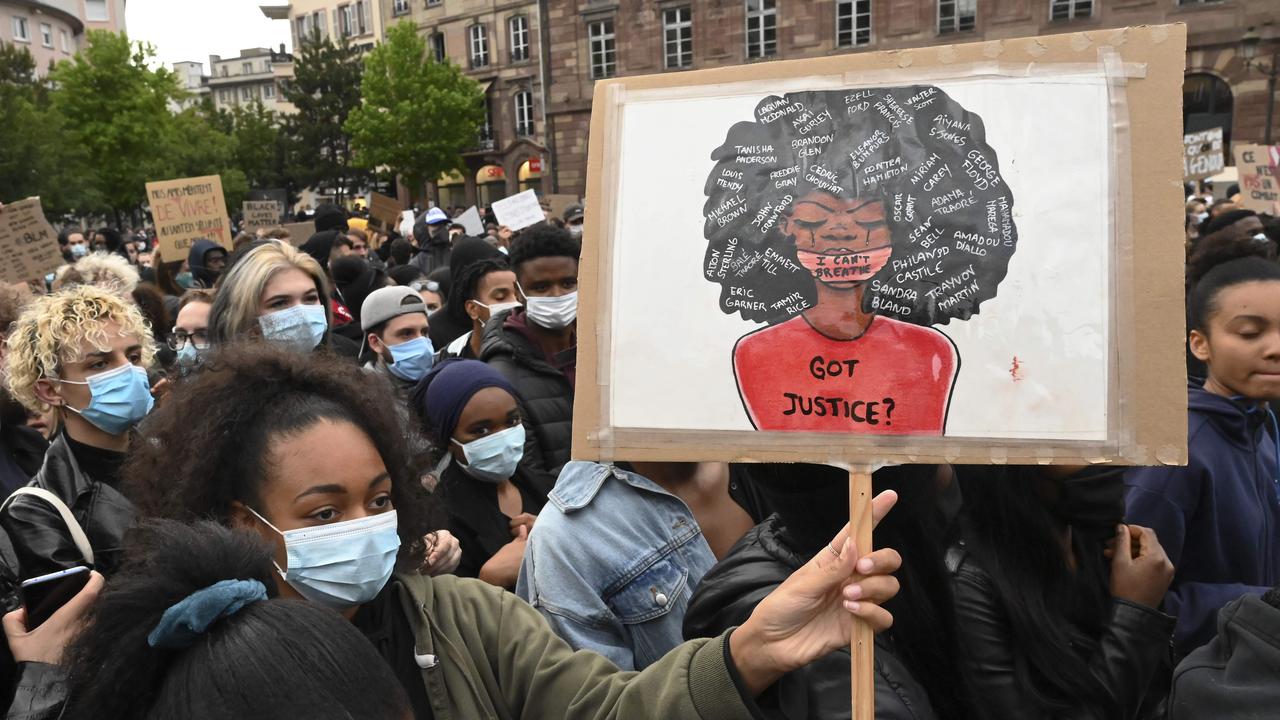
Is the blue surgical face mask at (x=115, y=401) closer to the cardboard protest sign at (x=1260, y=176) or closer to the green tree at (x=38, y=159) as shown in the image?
the cardboard protest sign at (x=1260, y=176)

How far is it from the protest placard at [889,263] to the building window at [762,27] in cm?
3232

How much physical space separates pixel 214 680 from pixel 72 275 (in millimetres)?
5867

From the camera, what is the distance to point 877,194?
166cm

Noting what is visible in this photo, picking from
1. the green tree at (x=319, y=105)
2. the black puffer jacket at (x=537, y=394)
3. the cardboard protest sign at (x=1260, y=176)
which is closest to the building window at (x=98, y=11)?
the green tree at (x=319, y=105)

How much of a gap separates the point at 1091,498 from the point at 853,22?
31759 mm

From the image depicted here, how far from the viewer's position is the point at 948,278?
63.5 inches

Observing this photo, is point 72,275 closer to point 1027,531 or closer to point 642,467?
point 642,467

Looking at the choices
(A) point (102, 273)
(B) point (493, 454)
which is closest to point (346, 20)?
(A) point (102, 273)

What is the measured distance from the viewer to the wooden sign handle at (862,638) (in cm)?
148

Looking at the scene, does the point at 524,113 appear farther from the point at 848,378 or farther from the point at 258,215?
the point at 848,378

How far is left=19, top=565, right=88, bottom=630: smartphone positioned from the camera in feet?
6.48

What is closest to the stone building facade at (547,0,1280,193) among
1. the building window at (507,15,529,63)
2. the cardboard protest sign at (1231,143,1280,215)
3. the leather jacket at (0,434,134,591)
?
the building window at (507,15,529,63)

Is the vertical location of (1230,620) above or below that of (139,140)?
below

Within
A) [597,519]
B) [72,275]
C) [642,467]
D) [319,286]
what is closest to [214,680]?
[597,519]
